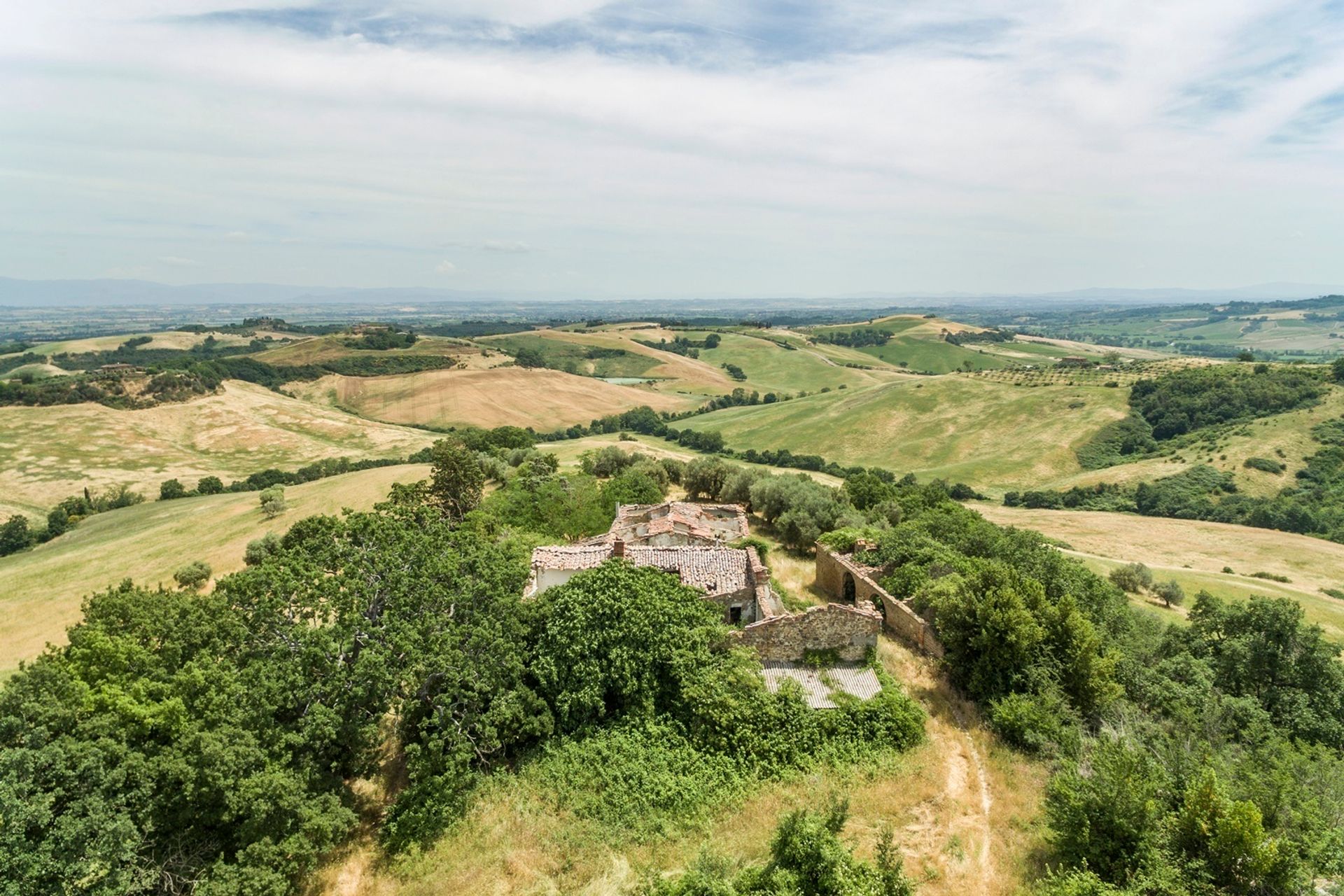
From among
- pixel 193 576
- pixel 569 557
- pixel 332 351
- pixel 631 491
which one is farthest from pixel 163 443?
pixel 569 557

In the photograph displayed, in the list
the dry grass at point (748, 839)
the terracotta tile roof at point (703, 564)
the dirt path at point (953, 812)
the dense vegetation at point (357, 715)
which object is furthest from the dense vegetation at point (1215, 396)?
the dense vegetation at point (357, 715)

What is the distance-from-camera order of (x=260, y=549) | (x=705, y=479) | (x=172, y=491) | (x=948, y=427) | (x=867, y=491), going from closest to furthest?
(x=260, y=549), (x=867, y=491), (x=705, y=479), (x=172, y=491), (x=948, y=427)

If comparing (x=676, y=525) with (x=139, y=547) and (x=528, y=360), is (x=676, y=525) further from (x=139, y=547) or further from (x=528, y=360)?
(x=528, y=360)

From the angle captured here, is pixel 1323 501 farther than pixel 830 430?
No

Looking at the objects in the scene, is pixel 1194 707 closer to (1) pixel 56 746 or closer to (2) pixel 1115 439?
(1) pixel 56 746

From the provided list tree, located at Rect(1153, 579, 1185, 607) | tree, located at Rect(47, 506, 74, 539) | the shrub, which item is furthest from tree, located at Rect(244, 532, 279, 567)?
the shrub

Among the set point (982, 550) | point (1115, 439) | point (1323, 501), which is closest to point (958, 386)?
point (1115, 439)
